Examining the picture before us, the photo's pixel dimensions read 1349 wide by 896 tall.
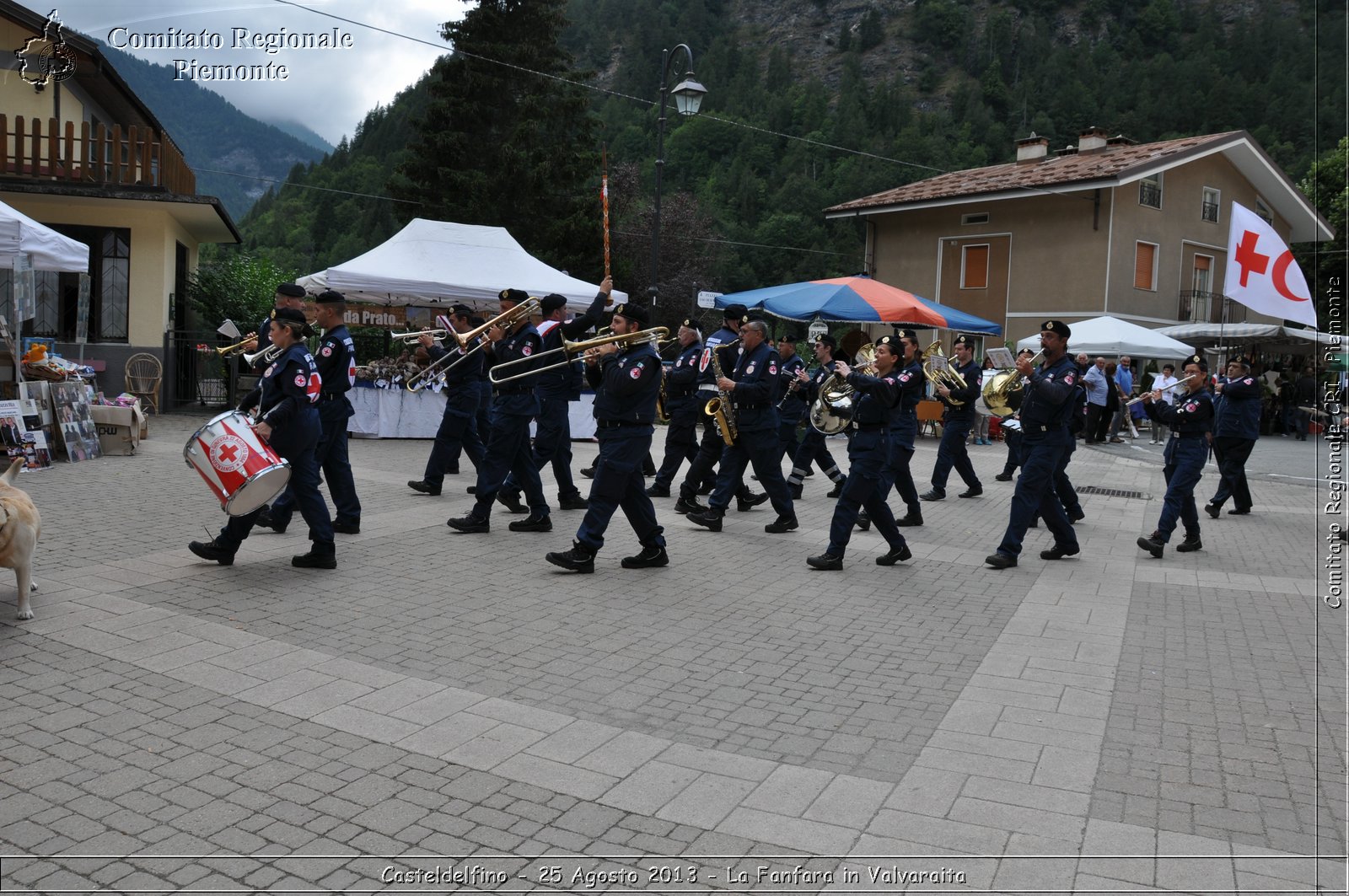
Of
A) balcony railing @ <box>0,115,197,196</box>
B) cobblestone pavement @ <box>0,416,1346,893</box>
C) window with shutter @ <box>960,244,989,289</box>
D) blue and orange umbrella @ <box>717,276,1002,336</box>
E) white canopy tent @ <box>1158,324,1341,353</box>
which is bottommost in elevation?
cobblestone pavement @ <box>0,416,1346,893</box>

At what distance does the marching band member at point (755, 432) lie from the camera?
30.2 ft

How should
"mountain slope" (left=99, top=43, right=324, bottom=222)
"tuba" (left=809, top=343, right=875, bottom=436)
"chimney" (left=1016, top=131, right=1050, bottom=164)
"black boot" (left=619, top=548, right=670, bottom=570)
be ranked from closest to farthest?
"black boot" (left=619, top=548, right=670, bottom=570) → "tuba" (left=809, top=343, right=875, bottom=436) → "chimney" (left=1016, top=131, right=1050, bottom=164) → "mountain slope" (left=99, top=43, right=324, bottom=222)

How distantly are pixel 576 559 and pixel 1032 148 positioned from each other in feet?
111

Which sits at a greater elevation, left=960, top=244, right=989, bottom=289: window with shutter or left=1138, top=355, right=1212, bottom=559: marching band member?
left=960, top=244, right=989, bottom=289: window with shutter

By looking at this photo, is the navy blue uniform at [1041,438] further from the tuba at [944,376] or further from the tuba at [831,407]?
the tuba at [944,376]

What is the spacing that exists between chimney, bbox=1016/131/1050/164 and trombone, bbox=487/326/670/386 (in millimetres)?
31531

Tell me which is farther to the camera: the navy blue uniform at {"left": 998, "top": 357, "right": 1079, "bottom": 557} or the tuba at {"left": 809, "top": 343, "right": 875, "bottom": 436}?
the tuba at {"left": 809, "top": 343, "right": 875, "bottom": 436}

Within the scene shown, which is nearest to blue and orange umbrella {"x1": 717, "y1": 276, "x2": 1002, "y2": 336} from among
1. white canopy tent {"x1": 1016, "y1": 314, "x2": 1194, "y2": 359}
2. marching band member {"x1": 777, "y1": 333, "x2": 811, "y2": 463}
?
white canopy tent {"x1": 1016, "y1": 314, "x2": 1194, "y2": 359}

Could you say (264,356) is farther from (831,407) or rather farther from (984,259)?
(984,259)

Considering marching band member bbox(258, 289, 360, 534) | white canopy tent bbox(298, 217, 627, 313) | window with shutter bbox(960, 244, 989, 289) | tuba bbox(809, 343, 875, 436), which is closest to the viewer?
marching band member bbox(258, 289, 360, 534)

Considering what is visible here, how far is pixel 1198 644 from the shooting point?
6.48m

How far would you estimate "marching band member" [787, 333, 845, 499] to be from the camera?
11.4 meters

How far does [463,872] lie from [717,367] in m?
6.65

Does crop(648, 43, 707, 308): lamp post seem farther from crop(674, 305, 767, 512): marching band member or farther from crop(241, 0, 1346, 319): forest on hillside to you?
crop(241, 0, 1346, 319): forest on hillside
